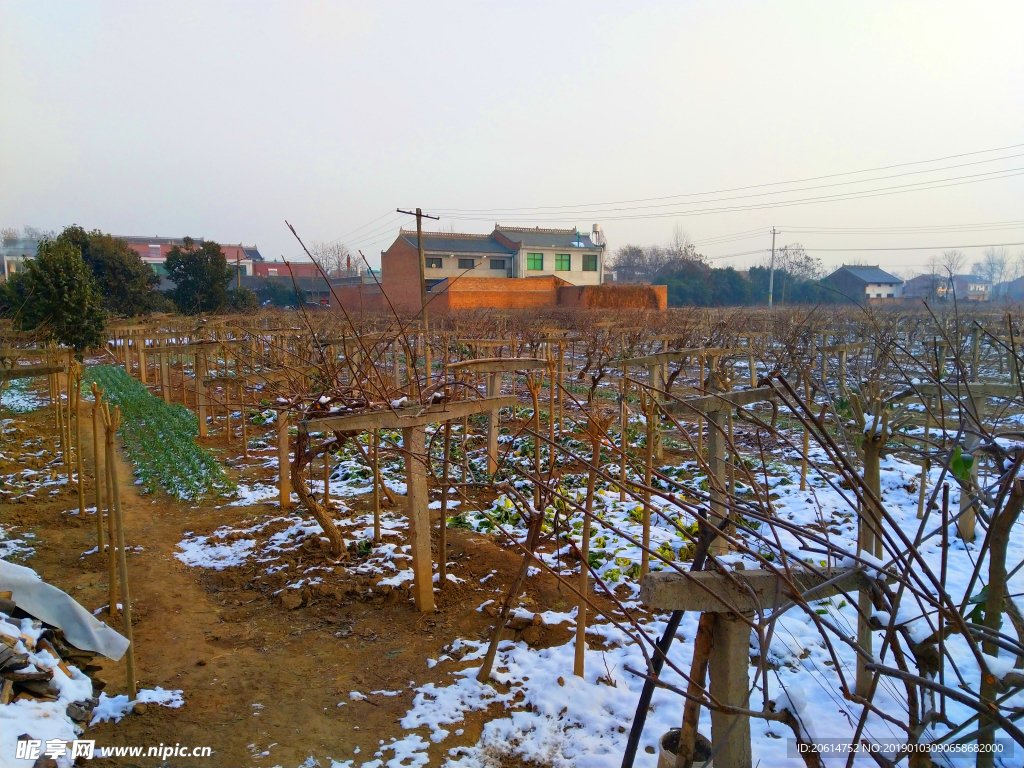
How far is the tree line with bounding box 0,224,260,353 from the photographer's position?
14977 mm

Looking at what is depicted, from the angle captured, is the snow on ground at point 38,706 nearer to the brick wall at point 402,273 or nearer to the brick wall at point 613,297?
the brick wall at point 613,297

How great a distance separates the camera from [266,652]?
14.1 ft

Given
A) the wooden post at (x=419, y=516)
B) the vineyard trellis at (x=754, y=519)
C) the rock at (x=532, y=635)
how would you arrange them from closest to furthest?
the vineyard trellis at (x=754, y=519) → the rock at (x=532, y=635) → the wooden post at (x=419, y=516)

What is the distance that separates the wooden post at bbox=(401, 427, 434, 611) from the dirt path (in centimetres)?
19

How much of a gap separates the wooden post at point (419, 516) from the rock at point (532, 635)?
2.64 feet

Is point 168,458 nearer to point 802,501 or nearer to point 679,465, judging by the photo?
point 679,465

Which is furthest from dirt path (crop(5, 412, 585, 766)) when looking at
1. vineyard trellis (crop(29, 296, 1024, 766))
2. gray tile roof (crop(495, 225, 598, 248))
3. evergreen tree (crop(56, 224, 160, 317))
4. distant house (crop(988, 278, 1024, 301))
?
gray tile roof (crop(495, 225, 598, 248))

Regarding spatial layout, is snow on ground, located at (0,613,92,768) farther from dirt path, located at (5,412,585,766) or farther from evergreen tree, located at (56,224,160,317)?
evergreen tree, located at (56,224,160,317)

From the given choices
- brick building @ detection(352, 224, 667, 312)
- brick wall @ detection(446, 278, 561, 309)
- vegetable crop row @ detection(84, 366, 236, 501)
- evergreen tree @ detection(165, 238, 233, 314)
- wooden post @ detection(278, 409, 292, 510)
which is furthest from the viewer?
brick building @ detection(352, 224, 667, 312)

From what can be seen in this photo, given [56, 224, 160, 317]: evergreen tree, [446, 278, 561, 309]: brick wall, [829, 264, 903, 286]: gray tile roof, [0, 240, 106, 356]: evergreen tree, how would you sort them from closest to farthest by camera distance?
[0, 240, 106, 356]: evergreen tree, [56, 224, 160, 317]: evergreen tree, [446, 278, 561, 309]: brick wall, [829, 264, 903, 286]: gray tile roof

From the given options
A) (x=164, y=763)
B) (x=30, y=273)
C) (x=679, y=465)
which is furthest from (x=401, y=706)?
(x=30, y=273)

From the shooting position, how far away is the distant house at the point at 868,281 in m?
48.4

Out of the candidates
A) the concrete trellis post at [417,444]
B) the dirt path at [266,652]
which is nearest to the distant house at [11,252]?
the dirt path at [266,652]

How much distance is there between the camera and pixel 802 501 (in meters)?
7.16
